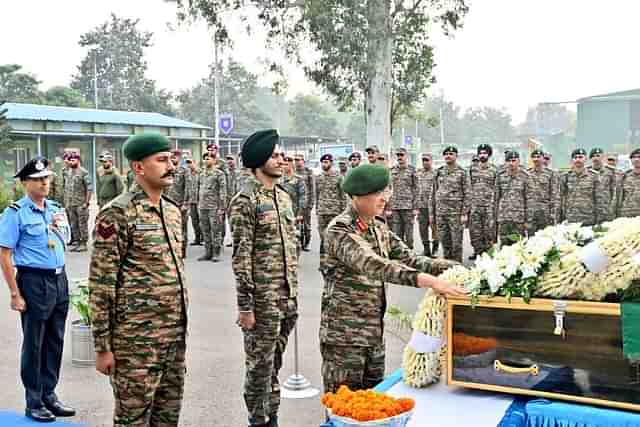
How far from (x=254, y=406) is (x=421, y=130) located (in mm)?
80529

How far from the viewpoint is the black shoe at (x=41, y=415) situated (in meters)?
5.04

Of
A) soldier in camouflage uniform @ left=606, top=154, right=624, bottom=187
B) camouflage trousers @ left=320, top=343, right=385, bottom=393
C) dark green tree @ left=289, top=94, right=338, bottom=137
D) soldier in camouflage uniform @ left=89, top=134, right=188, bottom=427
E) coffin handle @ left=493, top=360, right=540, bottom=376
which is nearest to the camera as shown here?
coffin handle @ left=493, top=360, right=540, bottom=376

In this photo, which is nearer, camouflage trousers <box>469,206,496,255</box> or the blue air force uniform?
the blue air force uniform

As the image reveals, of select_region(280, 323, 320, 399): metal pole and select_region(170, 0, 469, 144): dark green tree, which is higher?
select_region(170, 0, 469, 144): dark green tree

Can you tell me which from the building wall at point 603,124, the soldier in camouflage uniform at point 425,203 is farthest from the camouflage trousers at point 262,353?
the building wall at point 603,124

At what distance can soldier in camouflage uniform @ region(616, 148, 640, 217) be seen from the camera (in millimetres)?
12742

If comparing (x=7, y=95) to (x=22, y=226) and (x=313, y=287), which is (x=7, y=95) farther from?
(x=22, y=226)

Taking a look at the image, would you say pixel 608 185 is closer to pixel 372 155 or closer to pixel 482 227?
pixel 482 227

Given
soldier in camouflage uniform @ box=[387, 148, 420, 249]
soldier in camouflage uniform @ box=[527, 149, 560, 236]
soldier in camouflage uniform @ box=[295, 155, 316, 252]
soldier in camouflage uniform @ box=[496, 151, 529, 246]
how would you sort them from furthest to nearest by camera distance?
soldier in camouflage uniform @ box=[295, 155, 316, 252] < soldier in camouflage uniform @ box=[387, 148, 420, 249] < soldier in camouflage uniform @ box=[527, 149, 560, 236] < soldier in camouflage uniform @ box=[496, 151, 529, 246]

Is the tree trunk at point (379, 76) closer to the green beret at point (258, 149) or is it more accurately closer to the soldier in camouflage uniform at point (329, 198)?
the soldier in camouflage uniform at point (329, 198)

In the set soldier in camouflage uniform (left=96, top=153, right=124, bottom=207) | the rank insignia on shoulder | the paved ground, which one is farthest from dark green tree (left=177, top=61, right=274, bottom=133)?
the rank insignia on shoulder

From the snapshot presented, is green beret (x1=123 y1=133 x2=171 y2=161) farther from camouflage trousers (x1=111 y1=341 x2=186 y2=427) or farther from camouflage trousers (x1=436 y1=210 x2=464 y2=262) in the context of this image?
camouflage trousers (x1=436 y1=210 x2=464 y2=262)

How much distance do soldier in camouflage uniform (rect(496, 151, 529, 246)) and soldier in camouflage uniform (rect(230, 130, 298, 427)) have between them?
8644 millimetres

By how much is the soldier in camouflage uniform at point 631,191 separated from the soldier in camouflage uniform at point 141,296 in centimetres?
1097
